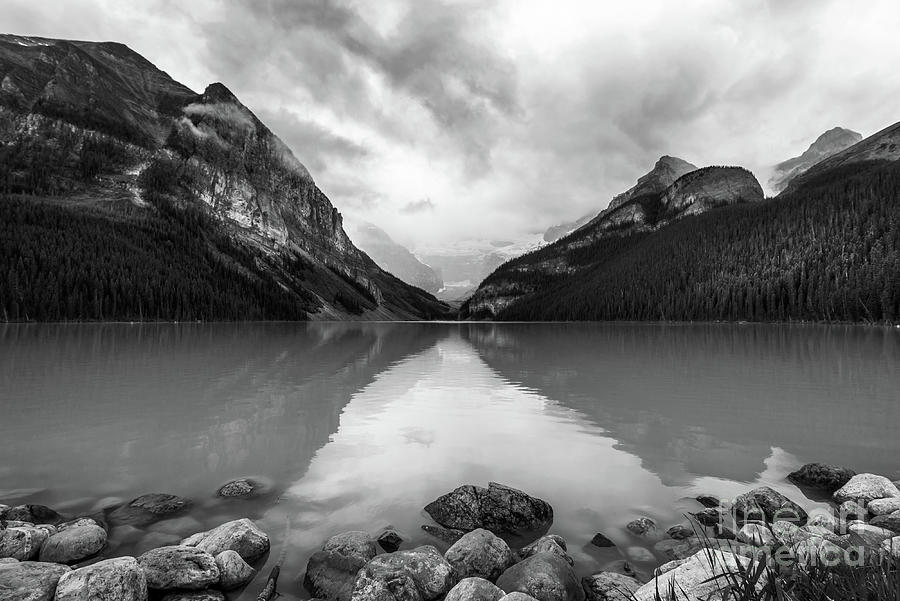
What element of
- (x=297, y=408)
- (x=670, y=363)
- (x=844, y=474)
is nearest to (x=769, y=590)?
(x=844, y=474)

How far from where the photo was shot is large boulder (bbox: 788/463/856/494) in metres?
11.4

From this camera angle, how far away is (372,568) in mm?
7234

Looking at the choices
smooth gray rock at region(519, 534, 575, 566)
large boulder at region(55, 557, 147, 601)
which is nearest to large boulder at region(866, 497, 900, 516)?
smooth gray rock at region(519, 534, 575, 566)

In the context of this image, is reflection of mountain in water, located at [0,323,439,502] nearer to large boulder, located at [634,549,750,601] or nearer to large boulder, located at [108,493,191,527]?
large boulder, located at [108,493,191,527]

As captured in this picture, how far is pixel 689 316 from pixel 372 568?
593 feet

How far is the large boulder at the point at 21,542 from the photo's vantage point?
752cm

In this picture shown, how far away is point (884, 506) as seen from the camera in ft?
30.4

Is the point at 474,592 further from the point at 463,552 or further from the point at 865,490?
the point at 865,490

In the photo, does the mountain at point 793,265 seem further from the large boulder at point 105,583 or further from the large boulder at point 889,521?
the large boulder at point 105,583

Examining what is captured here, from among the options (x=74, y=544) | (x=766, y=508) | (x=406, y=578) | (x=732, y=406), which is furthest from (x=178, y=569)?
(x=732, y=406)

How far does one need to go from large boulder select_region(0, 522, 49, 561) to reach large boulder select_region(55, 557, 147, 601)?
7.34ft

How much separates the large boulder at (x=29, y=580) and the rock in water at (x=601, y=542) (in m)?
9.06

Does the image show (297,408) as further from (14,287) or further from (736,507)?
(14,287)

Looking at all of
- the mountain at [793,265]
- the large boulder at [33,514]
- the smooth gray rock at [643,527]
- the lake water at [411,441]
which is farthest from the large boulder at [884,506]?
the mountain at [793,265]
